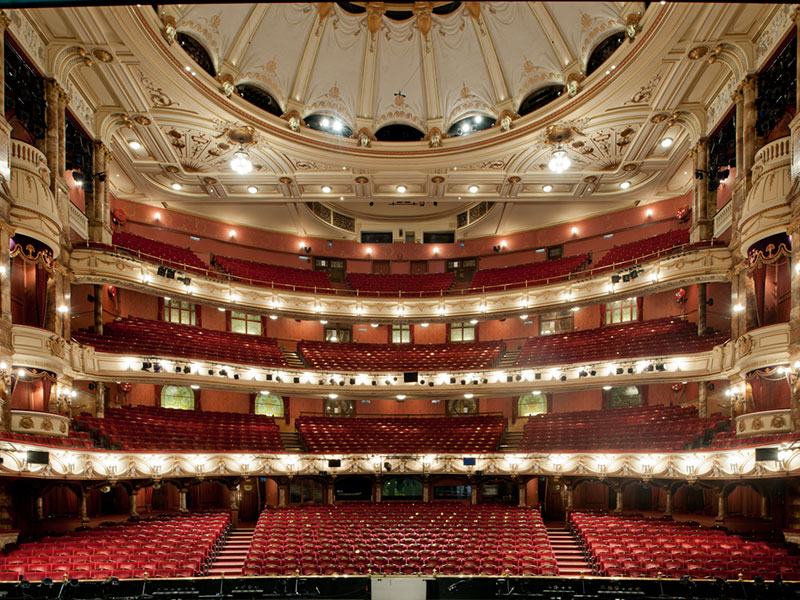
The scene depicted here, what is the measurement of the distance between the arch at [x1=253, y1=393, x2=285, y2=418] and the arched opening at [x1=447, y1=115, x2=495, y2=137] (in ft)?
46.9

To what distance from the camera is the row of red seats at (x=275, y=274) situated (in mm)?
28766

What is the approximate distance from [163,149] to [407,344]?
13990 mm

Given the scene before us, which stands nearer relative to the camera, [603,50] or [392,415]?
[603,50]

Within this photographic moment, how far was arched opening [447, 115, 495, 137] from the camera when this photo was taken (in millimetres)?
24250

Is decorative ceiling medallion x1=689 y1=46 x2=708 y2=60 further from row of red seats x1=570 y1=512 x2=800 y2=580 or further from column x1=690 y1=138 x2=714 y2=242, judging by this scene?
row of red seats x1=570 y1=512 x2=800 y2=580

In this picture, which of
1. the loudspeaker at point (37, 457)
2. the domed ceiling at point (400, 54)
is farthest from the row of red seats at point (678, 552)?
the domed ceiling at point (400, 54)

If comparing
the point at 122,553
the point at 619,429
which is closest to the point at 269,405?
the point at 122,553

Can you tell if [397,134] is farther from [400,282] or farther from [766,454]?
[766,454]

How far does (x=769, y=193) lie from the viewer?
15.1m

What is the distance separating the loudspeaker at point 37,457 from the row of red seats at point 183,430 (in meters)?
3.48

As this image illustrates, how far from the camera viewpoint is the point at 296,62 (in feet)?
75.4

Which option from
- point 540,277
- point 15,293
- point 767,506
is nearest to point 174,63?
point 15,293

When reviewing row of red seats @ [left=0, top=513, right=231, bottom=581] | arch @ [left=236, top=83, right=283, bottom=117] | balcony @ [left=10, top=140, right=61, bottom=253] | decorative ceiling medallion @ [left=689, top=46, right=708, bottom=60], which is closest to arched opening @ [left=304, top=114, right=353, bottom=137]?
arch @ [left=236, top=83, right=283, bottom=117]

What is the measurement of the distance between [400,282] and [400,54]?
11.9 meters
